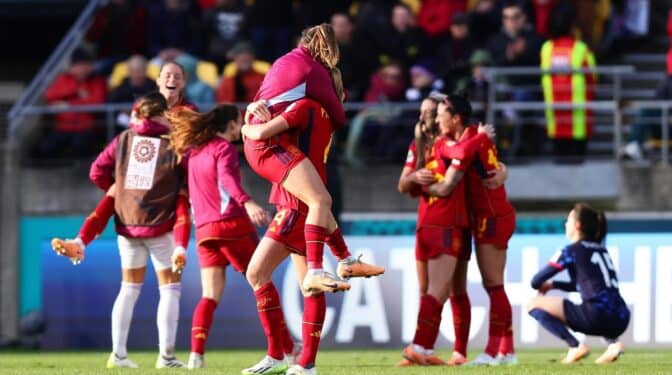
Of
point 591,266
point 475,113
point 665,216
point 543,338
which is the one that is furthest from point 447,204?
point 475,113

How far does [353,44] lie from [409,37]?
2.39 ft

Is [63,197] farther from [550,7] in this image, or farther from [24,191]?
[550,7]

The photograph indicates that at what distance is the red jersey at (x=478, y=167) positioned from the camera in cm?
1277

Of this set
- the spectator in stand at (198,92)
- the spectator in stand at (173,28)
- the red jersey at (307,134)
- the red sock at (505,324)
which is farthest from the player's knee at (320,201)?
the spectator in stand at (173,28)

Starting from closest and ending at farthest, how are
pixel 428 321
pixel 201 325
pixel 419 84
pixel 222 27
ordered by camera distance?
pixel 201 325, pixel 428 321, pixel 419 84, pixel 222 27

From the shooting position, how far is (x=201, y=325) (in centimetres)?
1223

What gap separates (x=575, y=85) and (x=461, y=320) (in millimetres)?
6676

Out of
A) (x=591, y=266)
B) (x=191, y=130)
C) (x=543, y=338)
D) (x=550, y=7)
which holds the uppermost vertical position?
(x=550, y=7)

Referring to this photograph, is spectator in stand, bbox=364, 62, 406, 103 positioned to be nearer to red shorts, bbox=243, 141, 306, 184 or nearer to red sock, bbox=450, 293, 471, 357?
red sock, bbox=450, 293, 471, 357

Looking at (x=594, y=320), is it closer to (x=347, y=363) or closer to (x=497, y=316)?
(x=497, y=316)

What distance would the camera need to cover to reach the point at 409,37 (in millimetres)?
20438

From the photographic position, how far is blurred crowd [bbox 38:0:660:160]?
19.6 metres

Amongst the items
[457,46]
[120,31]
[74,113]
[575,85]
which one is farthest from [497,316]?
[120,31]

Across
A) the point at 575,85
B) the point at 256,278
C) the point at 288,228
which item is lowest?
the point at 256,278
